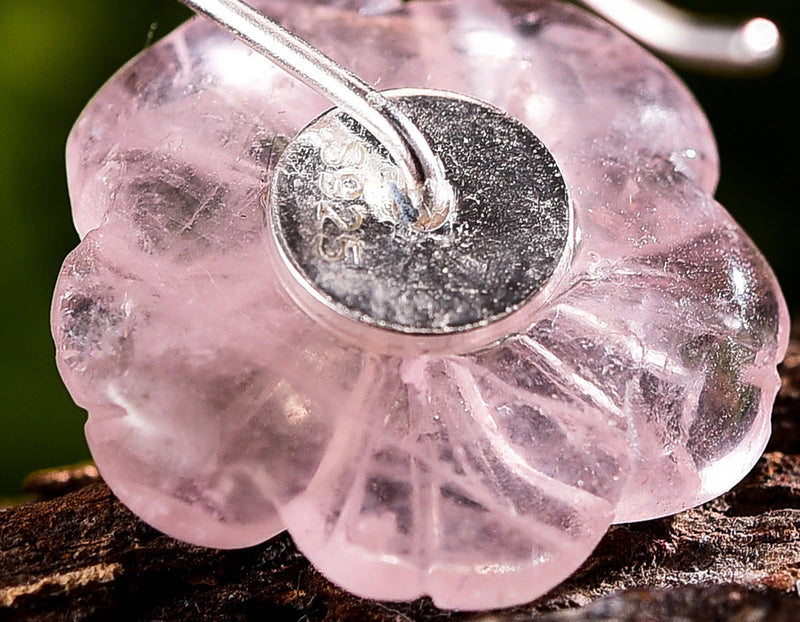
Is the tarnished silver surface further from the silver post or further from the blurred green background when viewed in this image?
the blurred green background

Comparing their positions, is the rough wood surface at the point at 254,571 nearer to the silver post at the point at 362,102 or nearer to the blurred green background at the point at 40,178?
the silver post at the point at 362,102

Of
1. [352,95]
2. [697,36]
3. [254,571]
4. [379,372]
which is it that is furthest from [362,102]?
[697,36]

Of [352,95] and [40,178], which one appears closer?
[352,95]

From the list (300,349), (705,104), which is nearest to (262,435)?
(300,349)

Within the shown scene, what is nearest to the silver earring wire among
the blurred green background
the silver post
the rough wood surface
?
the silver post

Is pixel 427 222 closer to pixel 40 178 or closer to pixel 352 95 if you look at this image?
pixel 352 95

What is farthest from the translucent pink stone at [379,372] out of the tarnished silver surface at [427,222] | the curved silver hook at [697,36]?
the curved silver hook at [697,36]
